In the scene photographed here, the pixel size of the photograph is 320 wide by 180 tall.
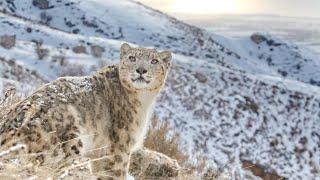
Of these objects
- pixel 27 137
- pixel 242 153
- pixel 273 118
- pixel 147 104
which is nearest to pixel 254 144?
pixel 242 153

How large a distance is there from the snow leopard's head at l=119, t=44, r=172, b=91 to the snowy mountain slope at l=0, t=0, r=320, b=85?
32.0 m

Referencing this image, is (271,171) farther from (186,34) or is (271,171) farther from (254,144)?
(186,34)

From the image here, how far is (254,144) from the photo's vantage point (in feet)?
71.9

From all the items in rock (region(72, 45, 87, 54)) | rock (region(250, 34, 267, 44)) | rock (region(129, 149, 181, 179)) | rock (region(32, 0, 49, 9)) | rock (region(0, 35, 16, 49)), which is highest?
rock (region(129, 149, 181, 179))

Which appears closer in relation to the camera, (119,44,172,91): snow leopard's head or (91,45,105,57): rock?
(119,44,172,91): snow leopard's head

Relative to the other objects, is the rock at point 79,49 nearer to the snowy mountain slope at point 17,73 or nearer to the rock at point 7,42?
the rock at point 7,42

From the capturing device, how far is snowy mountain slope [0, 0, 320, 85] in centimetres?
4156

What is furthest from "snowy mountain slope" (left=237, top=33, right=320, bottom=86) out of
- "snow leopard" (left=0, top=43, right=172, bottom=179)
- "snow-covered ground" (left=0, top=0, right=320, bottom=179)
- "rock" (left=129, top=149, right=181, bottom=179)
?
"snow leopard" (left=0, top=43, right=172, bottom=179)

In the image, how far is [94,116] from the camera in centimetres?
615

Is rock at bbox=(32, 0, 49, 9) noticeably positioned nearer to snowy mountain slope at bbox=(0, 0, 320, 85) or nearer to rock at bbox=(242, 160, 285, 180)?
snowy mountain slope at bbox=(0, 0, 320, 85)

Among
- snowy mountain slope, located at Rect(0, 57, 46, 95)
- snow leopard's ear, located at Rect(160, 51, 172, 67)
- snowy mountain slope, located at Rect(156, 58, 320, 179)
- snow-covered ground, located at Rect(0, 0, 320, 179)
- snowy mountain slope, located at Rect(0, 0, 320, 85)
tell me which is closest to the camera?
snow leopard's ear, located at Rect(160, 51, 172, 67)

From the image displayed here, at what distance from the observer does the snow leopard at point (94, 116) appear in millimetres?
5293

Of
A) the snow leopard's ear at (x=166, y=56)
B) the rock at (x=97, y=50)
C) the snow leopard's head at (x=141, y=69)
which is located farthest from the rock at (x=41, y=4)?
the snow leopard's head at (x=141, y=69)

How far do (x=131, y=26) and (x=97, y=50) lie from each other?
18706mm
